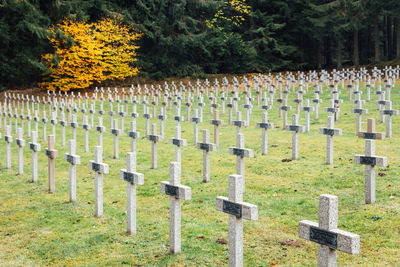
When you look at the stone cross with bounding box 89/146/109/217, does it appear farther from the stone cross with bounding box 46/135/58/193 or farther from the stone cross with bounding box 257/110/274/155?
the stone cross with bounding box 257/110/274/155

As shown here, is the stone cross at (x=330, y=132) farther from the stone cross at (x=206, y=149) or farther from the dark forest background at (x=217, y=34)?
the dark forest background at (x=217, y=34)

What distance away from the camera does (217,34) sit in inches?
1780

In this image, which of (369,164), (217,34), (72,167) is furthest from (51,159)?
(217,34)

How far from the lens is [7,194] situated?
10602 millimetres

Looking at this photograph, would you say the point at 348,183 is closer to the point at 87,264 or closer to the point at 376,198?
the point at 376,198

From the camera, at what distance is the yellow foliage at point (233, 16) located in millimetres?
45812

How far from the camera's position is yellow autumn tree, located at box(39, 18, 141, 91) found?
33.2 metres

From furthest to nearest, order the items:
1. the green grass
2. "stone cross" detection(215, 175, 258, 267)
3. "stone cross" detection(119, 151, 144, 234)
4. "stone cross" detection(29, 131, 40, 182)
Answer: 1. "stone cross" detection(29, 131, 40, 182)
2. "stone cross" detection(119, 151, 144, 234)
3. the green grass
4. "stone cross" detection(215, 175, 258, 267)

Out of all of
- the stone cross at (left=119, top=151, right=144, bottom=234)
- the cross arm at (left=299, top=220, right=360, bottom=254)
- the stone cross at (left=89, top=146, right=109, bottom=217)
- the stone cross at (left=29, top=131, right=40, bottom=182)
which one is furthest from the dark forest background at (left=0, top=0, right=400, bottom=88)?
the cross arm at (left=299, top=220, right=360, bottom=254)

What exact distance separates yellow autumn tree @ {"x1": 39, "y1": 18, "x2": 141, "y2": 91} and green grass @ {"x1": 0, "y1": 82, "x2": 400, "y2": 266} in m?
21.0

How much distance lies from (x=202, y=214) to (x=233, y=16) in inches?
1612

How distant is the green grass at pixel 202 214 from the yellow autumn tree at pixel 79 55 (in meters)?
21.0

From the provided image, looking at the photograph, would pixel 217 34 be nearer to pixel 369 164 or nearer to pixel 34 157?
pixel 34 157

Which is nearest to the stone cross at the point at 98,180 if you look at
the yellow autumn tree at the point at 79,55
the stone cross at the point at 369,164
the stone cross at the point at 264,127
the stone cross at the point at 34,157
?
the stone cross at the point at 34,157
